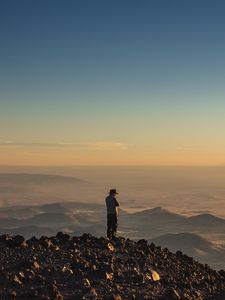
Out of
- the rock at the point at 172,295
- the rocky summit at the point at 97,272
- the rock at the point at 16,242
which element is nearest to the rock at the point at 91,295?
the rocky summit at the point at 97,272

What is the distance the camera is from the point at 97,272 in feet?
50.4

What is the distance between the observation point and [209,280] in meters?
18.4

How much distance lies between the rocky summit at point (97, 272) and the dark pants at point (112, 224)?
718 mm

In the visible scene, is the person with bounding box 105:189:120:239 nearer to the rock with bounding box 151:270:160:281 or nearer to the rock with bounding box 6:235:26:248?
the rock with bounding box 6:235:26:248

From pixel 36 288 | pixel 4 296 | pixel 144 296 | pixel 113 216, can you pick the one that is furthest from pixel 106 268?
pixel 113 216

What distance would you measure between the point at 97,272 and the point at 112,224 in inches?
256

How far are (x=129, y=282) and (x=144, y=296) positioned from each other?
1.20m

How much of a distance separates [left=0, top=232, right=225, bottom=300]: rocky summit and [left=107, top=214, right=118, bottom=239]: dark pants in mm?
718

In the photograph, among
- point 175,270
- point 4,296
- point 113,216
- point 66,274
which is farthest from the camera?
point 113,216

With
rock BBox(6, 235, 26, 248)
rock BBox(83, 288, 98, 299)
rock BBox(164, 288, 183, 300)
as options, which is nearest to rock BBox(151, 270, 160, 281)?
rock BBox(164, 288, 183, 300)

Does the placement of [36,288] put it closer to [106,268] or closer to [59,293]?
[59,293]

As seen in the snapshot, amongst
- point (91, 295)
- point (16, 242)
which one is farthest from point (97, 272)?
point (16, 242)

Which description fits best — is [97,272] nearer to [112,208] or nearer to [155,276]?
[155,276]

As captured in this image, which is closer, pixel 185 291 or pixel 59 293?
pixel 59 293
